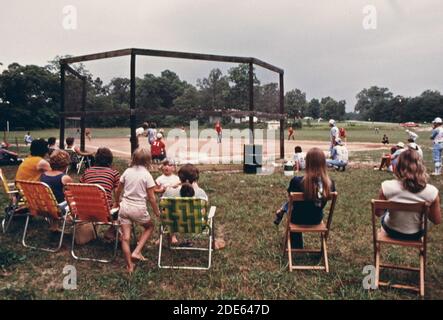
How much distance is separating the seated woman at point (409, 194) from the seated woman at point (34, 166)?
4.83 m

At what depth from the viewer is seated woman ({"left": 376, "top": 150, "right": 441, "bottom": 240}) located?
3934 millimetres

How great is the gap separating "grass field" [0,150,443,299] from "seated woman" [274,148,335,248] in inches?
25.8

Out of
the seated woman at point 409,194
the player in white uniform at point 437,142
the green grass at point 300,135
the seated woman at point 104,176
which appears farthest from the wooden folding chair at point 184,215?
the player in white uniform at point 437,142

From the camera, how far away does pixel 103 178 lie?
17.5 ft

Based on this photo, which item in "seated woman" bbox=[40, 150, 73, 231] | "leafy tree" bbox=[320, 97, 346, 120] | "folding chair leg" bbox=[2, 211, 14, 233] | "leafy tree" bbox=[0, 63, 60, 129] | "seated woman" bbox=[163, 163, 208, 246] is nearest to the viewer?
"seated woman" bbox=[163, 163, 208, 246]

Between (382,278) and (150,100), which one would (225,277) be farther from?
(150,100)

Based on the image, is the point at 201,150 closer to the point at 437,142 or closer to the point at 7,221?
the point at 437,142

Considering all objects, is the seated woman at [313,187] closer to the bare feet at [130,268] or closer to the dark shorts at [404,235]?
the dark shorts at [404,235]

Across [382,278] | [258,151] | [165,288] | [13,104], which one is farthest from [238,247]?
[13,104]

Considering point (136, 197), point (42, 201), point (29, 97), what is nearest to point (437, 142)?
point (136, 197)

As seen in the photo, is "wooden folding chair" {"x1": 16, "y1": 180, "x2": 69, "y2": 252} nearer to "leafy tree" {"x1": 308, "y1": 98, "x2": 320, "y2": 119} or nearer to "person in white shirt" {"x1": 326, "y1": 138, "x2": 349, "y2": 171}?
"person in white shirt" {"x1": 326, "y1": 138, "x2": 349, "y2": 171}

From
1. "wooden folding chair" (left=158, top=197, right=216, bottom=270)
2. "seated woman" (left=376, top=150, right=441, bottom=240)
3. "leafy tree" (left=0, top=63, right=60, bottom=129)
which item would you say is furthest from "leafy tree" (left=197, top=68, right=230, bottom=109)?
"leafy tree" (left=0, top=63, right=60, bottom=129)

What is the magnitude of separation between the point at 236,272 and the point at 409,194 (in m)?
2.08
